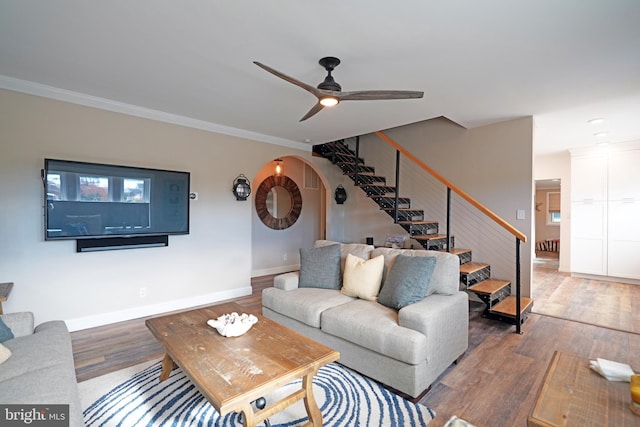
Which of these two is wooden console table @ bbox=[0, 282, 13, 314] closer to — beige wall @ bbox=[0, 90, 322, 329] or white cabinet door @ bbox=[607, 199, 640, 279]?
beige wall @ bbox=[0, 90, 322, 329]

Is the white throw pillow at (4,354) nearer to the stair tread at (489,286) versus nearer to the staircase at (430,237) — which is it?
the staircase at (430,237)

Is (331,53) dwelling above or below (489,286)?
above

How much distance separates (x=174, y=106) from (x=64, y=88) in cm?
101

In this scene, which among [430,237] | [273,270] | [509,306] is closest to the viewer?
[509,306]

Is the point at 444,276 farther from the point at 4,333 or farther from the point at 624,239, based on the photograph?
the point at 624,239

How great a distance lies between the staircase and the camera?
3543 mm

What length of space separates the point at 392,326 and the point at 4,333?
2.53 m

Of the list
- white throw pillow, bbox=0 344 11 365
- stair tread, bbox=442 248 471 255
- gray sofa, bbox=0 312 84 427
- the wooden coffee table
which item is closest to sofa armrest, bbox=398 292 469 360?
the wooden coffee table

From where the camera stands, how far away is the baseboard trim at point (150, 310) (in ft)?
10.7

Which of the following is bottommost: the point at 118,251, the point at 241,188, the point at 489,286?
the point at 489,286

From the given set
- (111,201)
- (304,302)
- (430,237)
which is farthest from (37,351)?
(430,237)

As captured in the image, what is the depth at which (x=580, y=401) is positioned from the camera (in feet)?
4.36

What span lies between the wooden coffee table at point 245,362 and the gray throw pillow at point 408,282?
912 mm

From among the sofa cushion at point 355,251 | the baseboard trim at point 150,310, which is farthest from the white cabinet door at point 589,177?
the baseboard trim at point 150,310
